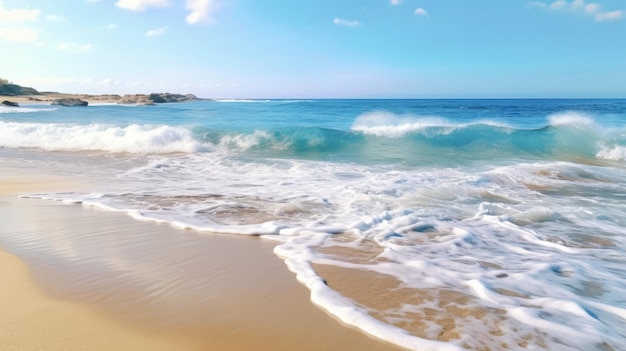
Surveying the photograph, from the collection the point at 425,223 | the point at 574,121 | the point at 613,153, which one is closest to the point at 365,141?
the point at 613,153

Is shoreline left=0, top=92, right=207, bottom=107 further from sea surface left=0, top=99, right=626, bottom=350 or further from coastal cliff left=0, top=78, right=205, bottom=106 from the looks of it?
sea surface left=0, top=99, right=626, bottom=350

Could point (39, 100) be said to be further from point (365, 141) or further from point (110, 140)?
point (365, 141)

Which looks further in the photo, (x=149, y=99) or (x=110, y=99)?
(x=110, y=99)

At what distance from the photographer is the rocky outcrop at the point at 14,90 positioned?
69.1 metres

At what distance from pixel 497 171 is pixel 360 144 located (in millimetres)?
7313

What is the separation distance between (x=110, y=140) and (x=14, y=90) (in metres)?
74.8

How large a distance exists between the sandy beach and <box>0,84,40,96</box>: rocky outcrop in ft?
269

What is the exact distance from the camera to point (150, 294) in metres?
3.22

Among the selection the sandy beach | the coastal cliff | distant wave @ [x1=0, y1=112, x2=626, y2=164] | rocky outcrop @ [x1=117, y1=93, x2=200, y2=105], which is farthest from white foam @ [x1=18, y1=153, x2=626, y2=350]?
rocky outcrop @ [x1=117, y1=93, x2=200, y2=105]

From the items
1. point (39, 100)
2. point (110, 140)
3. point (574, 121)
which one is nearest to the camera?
point (110, 140)

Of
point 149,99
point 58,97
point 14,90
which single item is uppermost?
point 14,90

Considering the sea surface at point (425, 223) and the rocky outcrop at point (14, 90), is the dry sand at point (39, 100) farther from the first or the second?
the sea surface at point (425, 223)

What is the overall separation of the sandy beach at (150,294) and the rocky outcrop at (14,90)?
81881 millimetres

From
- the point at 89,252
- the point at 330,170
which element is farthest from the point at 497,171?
the point at 89,252
